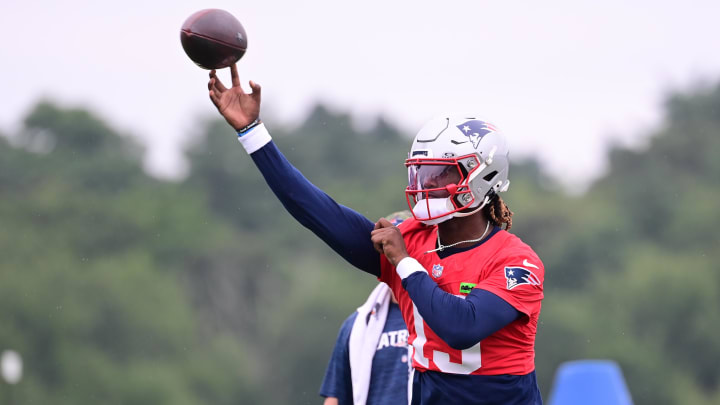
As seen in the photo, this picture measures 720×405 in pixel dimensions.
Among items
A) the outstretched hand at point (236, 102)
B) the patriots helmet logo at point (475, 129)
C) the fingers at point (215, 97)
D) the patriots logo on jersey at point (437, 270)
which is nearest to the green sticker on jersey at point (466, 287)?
the patriots logo on jersey at point (437, 270)

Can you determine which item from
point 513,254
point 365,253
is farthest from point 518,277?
point 365,253

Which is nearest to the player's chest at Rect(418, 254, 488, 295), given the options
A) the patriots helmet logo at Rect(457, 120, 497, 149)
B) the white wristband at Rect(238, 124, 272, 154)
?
the patriots helmet logo at Rect(457, 120, 497, 149)

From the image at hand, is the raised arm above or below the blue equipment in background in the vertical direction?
above

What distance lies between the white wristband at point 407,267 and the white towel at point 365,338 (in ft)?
4.87

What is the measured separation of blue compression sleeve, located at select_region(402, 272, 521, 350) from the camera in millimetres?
3711

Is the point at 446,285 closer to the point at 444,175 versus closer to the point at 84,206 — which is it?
the point at 444,175

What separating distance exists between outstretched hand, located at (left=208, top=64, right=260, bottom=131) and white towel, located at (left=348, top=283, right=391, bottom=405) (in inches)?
61.8

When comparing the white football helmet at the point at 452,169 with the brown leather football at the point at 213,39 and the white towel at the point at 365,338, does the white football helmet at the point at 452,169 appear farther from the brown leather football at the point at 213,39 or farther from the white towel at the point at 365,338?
the white towel at the point at 365,338

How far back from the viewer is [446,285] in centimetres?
396

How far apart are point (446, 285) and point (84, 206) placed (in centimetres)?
4115

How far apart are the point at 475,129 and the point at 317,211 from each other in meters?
0.71

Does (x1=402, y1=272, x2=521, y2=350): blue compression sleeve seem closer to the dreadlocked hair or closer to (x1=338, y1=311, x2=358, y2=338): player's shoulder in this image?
the dreadlocked hair

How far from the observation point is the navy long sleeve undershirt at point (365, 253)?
3717 mm

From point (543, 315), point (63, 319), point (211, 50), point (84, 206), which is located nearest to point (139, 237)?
point (84, 206)
